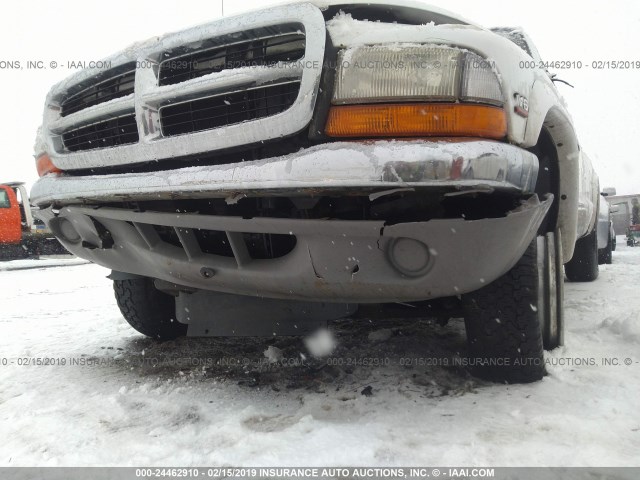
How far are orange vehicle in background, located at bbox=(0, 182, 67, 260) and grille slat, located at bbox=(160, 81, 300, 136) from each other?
10.8 metres

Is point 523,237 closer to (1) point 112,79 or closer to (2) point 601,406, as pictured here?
(2) point 601,406

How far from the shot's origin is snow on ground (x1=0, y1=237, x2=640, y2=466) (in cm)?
145

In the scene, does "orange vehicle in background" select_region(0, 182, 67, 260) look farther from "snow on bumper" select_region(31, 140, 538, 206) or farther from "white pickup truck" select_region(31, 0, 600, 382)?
"snow on bumper" select_region(31, 140, 538, 206)

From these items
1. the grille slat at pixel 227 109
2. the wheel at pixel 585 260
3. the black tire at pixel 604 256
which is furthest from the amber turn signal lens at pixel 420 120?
the black tire at pixel 604 256

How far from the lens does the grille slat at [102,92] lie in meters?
2.14

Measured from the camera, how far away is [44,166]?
8.21ft

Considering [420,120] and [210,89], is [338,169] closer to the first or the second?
[420,120]

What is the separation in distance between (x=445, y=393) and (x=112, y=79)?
1951 mm

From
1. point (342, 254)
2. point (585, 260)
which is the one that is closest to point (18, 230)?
point (585, 260)

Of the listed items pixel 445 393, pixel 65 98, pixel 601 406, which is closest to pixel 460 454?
pixel 445 393

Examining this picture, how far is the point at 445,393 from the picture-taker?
188 centimetres

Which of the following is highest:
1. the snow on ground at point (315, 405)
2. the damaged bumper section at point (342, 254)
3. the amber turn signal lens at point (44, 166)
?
the amber turn signal lens at point (44, 166)

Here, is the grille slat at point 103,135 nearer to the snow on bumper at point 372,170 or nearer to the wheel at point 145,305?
the snow on bumper at point 372,170

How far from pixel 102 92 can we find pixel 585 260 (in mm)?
4694
